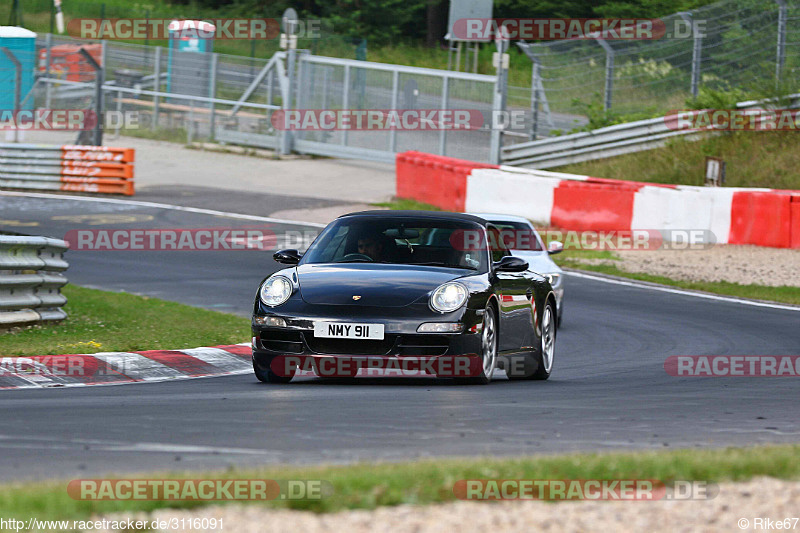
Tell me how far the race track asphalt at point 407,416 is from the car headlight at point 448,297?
1.83ft

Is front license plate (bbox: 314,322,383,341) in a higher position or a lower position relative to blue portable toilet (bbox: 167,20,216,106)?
lower

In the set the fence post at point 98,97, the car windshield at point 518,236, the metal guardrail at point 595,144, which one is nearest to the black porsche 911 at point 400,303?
the car windshield at point 518,236

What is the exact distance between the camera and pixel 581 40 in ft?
90.9

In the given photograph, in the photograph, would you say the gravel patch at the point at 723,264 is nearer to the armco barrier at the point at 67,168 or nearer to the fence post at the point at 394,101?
the fence post at the point at 394,101

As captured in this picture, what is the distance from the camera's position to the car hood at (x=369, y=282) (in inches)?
346

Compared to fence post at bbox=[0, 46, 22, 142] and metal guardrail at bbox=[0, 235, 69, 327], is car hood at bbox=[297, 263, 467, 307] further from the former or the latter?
fence post at bbox=[0, 46, 22, 142]

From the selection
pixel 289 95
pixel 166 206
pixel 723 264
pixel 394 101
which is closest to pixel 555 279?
pixel 723 264

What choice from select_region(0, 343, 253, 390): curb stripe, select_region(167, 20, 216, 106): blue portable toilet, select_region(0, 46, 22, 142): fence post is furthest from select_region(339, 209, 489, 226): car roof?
select_region(167, 20, 216, 106): blue portable toilet

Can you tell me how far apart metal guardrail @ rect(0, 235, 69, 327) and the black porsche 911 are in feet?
8.90

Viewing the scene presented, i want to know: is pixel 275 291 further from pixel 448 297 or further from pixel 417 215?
pixel 417 215

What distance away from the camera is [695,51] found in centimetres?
2680

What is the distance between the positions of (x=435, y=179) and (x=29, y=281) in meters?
14.8

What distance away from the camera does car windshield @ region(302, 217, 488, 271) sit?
9.71 metres

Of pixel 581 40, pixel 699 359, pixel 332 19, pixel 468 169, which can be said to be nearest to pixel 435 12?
pixel 332 19
